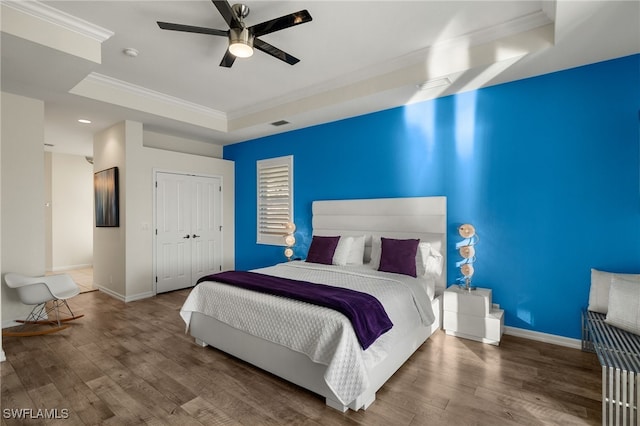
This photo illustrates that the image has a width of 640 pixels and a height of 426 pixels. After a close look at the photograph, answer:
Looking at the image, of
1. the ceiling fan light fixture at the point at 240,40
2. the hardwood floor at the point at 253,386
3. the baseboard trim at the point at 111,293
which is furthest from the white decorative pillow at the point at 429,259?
the baseboard trim at the point at 111,293

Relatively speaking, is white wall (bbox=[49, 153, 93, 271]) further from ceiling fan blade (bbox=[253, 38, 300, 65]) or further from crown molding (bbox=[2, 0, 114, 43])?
ceiling fan blade (bbox=[253, 38, 300, 65])

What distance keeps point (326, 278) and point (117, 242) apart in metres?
3.80

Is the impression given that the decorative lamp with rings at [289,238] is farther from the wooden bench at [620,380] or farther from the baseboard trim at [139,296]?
the wooden bench at [620,380]

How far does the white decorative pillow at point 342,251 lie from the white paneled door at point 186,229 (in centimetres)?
303

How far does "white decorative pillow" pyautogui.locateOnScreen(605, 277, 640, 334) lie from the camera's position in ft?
7.83

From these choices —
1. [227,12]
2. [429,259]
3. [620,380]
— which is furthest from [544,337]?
[227,12]

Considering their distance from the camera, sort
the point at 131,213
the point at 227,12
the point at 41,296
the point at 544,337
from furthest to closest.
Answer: the point at 131,213 → the point at 41,296 → the point at 544,337 → the point at 227,12

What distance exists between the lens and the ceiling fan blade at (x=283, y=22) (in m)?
2.30

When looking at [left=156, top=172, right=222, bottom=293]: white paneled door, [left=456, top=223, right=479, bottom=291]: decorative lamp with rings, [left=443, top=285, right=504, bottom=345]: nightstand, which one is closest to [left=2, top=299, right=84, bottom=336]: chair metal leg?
[left=156, top=172, right=222, bottom=293]: white paneled door

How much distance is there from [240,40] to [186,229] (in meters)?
4.00

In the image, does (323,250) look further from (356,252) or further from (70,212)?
(70,212)

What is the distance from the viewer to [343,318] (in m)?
2.23

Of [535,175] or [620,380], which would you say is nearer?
[620,380]

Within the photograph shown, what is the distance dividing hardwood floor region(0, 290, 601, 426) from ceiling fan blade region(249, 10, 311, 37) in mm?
2882
